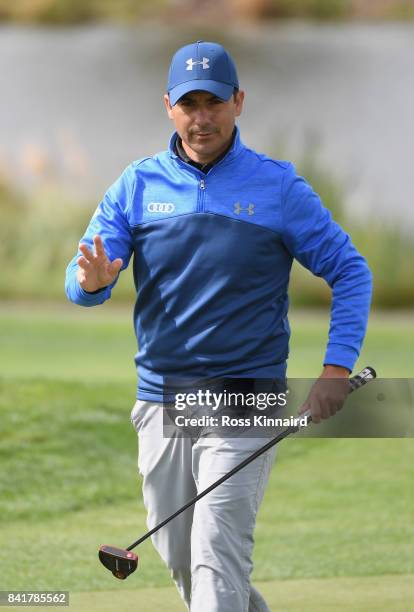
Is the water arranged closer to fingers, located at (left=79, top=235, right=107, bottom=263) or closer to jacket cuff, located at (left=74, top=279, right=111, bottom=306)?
jacket cuff, located at (left=74, top=279, right=111, bottom=306)

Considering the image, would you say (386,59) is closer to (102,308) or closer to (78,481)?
(102,308)

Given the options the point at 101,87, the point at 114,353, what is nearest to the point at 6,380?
the point at 114,353

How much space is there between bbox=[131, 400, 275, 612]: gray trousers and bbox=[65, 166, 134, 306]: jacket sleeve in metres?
0.41

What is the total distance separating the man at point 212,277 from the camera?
4.14m

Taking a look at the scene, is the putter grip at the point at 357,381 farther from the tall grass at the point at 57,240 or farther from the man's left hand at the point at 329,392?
the tall grass at the point at 57,240

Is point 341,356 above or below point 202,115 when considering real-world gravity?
below

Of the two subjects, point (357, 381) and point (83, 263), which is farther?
point (357, 381)

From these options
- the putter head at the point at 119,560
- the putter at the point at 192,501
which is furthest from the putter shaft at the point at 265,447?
the putter head at the point at 119,560

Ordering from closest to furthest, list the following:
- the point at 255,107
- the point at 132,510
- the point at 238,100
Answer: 1. the point at 238,100
2. the point at 132,510
3. the point at 255,107

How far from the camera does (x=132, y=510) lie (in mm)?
8102

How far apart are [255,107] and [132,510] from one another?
9924 mm

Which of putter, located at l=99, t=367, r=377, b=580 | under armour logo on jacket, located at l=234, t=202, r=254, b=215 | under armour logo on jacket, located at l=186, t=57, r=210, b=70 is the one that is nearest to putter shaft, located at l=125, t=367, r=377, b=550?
putter, located at l=99, t=367, r=377, b=580

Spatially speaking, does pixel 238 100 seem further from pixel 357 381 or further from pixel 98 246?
pixel 357 381

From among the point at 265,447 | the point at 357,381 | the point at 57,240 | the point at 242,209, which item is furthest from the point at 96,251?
the point at 57,240
